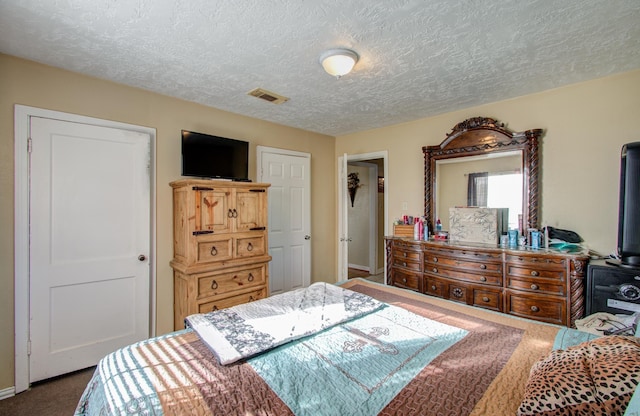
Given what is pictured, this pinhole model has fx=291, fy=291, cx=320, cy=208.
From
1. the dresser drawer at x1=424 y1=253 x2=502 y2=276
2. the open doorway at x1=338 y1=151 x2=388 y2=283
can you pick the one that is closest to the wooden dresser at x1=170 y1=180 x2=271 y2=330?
the dresser drawer at x1=424 y1=253 x2=502 y2=276

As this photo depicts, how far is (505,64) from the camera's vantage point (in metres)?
2.21

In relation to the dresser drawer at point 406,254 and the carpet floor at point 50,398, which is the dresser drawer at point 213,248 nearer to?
the carpet floor at point 50,398

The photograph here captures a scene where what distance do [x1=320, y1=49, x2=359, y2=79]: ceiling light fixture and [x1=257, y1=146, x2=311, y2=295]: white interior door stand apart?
178 centimetres

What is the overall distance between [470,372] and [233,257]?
→ 2.20 meters

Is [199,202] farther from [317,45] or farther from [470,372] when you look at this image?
[470,372]

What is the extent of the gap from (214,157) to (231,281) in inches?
51.1

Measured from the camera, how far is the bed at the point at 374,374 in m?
0.90

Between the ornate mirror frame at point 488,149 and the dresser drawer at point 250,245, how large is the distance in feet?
6.43

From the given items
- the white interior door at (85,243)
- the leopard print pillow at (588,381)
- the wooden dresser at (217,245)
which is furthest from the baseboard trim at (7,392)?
the leopard print pillow at (588,381)

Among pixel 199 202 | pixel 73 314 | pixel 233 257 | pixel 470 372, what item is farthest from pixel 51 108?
pixel 470 372

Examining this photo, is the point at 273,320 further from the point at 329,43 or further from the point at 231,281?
the point at 329,43

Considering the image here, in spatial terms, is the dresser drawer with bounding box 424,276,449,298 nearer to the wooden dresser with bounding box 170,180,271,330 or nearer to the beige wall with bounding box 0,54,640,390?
the beige wall with bounding box 0,54,640,390

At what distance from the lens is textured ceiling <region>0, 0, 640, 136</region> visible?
5.22 feet

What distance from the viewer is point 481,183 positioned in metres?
3.14
